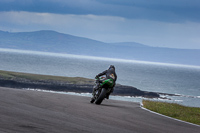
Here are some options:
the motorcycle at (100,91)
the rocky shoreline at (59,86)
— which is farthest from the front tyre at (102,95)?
the rocky shoreline at (59,86)

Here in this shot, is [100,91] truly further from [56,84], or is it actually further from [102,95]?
[56,84]

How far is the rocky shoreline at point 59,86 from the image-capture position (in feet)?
267

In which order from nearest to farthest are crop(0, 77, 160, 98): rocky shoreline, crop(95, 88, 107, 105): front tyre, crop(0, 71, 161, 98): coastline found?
crop(95, 88, 107, 105): front tyre
crop(0, 77, 160, 98): rocky shoreline
crop(0, 71, 161, 98): coastline

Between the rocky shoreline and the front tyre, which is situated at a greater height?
the rocky shoreline

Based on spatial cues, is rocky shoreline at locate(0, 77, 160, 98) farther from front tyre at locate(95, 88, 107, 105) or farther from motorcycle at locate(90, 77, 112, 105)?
front tyre at locate(95, 88, 107, 105)

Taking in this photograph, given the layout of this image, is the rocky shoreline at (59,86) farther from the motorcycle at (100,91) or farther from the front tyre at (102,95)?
the front tyre at (102,95)

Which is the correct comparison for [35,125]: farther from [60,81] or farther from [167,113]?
[60,81]

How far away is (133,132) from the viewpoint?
922cm

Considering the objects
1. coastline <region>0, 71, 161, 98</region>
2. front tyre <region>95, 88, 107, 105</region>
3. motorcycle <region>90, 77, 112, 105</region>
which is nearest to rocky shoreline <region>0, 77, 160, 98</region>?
coastline <region>0, 71, 161, 98</region>

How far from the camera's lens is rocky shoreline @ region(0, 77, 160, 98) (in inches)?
3206

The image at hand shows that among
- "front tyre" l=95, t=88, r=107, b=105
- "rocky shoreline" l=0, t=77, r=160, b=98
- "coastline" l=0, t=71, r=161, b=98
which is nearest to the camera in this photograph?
"front tyre" l=95, t=88, r=107, b=105

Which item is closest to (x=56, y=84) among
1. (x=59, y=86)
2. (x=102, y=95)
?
(x=59, y=86)

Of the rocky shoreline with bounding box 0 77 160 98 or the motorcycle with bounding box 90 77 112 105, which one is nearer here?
the motorcycle with bounding box 90 77 112 105

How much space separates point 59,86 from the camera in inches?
3442
